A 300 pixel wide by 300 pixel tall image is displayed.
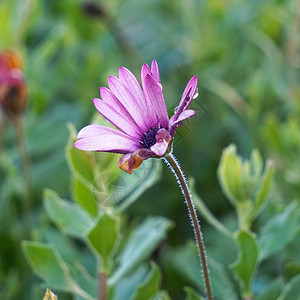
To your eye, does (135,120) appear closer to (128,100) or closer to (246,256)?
(128,100)

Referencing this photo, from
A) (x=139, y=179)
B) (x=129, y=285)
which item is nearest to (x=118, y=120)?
(x=139, y=179)

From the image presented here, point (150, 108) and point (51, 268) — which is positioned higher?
point (150, 108)

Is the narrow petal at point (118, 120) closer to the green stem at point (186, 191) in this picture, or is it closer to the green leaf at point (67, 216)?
the green stem at point (186, 191)

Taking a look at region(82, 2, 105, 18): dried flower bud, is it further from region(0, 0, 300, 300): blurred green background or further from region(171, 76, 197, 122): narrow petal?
region(171, 76, 197, 122): narrow petal

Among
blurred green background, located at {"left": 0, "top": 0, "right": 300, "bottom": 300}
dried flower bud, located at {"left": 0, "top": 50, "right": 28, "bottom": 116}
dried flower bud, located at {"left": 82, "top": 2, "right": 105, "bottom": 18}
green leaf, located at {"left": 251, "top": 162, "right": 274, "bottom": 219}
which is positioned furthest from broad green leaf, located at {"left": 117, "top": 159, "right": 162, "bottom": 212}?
dried flower bud, located at {"left": 82, "top": 2, "right": 105, "bottom": 18}

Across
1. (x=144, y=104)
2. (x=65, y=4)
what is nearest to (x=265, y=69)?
(x=65, y=4)
